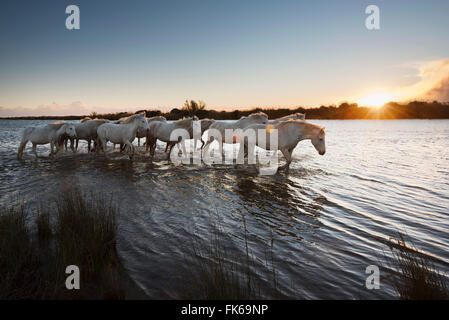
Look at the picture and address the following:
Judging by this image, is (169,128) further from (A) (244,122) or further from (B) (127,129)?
(A) (244,122)

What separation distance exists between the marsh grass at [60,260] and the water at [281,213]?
0.36 metres

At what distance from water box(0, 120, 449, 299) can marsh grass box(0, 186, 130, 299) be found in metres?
0.36

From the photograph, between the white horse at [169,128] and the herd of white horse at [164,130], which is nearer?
the herd of white horse at [164,130]

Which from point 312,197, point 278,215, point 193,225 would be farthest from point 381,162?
point 193,225

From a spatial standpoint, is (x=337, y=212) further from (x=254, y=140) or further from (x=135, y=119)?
(x=135, y=119)

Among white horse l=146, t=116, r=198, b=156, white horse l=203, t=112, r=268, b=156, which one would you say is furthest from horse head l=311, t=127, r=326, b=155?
white horse l=146, t=116, r=198, b=156

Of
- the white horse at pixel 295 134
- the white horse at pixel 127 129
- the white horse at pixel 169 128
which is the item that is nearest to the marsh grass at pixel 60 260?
the white horse at pixel 295 134

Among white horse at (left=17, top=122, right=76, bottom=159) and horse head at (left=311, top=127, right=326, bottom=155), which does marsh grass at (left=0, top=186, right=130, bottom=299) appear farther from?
white horse at (left=17, top=122, right=76, bottom=159)

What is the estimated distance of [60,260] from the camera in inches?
116

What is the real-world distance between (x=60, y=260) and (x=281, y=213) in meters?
4.30

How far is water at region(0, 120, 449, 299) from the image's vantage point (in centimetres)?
338

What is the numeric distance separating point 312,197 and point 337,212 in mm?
1138

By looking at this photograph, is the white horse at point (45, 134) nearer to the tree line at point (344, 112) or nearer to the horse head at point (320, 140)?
the horse head at point (320, 140)

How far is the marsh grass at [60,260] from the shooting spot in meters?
2.59
